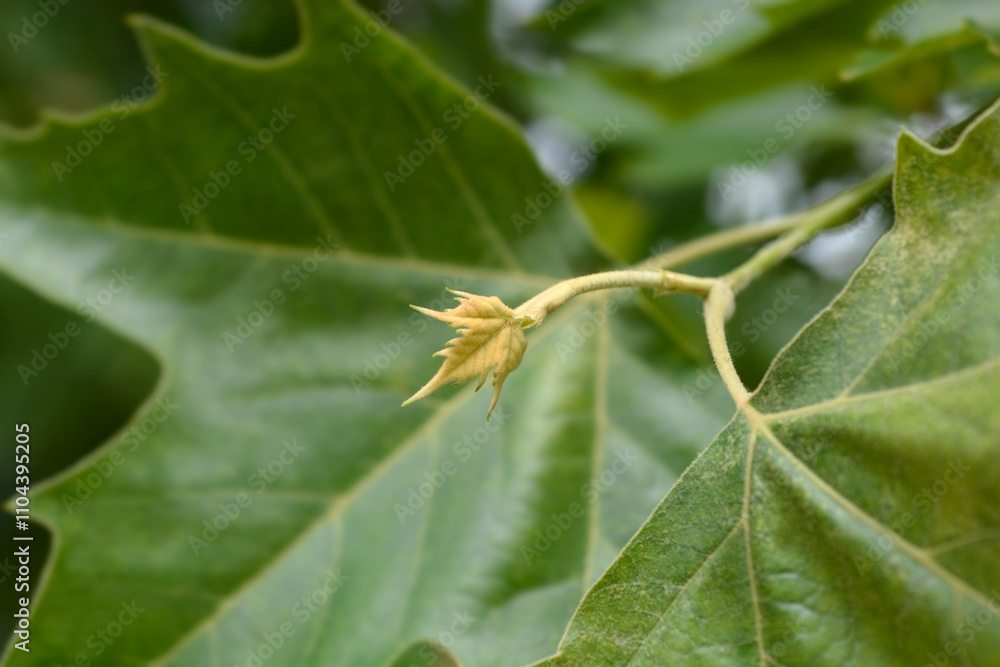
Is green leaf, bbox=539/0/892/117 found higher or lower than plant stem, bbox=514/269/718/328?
higher

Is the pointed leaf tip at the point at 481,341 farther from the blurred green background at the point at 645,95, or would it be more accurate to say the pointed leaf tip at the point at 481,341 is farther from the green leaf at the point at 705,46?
the green leaf at the point at 705,46

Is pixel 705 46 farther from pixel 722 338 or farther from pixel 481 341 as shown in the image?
pixel 481 341

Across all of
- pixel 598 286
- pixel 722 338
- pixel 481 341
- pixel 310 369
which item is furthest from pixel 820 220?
pixel 310 369

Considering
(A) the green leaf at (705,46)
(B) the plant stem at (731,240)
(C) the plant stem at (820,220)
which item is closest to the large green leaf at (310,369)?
(B) the plant stem at (731,240)

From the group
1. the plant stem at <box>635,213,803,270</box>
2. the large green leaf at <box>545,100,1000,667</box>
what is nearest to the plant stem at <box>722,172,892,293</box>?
the plant stem at <box>635,213,803,270</box>

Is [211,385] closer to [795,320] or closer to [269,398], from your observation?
[269,398]

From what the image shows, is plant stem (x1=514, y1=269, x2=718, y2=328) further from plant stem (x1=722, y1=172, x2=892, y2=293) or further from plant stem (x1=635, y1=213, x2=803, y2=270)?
plant stem (x1=635, y1=213, x2=803, y2=270)
